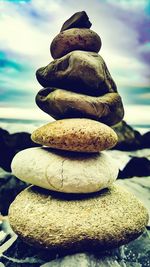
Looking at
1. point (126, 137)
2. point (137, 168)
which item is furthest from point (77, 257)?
point (126, 137)

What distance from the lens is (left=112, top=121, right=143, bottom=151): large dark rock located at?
22.5 feet

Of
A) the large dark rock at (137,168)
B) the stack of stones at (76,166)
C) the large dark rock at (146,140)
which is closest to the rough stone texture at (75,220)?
the stack of stones at (76,166)

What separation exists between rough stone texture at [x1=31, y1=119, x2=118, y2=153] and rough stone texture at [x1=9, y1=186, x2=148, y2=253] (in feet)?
1.97

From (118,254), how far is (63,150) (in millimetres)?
1292

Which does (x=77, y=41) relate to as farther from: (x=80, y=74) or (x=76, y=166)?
(x=76, y=166)

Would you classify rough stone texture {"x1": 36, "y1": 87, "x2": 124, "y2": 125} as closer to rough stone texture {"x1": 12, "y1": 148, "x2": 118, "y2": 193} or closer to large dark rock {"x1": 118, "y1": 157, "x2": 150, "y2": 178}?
rough stone texture {"x1": 12, "y1": 148, "x2": 118, "y2": 193}

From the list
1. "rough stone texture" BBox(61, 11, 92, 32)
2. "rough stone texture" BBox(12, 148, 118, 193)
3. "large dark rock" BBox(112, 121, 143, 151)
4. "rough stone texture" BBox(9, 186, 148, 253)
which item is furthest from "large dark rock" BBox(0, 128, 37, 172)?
"rough stone texture" BBox(61, 11, 92, 32)

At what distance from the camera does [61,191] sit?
329cm

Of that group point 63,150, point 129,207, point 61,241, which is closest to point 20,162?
point 63,150

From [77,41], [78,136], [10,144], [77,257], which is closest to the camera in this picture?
[77,257]

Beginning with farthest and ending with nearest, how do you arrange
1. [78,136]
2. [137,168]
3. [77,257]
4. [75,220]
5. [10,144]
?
[137,168]
[10,144]
[78,136]
[75,220]
[77,257]

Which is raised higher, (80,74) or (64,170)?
(80,74)

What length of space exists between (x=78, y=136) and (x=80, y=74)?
0.77m

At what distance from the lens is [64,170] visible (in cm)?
324
